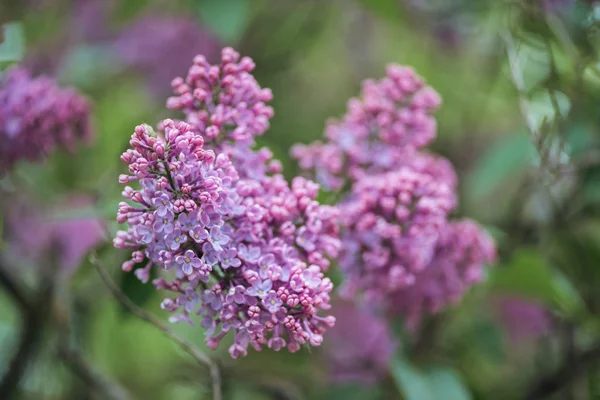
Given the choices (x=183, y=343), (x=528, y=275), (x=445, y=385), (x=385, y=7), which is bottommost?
(x=445, y=385)

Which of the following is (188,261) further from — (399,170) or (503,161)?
(503,161)

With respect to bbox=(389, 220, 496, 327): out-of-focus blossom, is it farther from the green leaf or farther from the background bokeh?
the green leaf

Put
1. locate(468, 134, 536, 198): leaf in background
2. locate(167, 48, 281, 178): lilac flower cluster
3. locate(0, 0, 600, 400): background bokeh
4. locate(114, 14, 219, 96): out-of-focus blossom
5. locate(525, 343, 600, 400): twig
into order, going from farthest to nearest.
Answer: locate(114, 14, 219, 96): out-of-focus blossom → locate(468, 134, 536, 198): leaf in background → locate(525, 343, 600, 400): twig → locate(0, 0, 600, 400): background bokeh → locate(167, 48, 281, 178): lilac flower cluster

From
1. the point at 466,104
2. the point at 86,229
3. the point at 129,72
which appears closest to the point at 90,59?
the point at 129,72

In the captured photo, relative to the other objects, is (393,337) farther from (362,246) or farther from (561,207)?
(561,207)

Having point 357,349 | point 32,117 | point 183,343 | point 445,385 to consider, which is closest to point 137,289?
point 183,343

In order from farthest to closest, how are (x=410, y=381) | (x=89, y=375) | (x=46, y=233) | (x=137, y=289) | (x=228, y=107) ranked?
(x=46, y=233) < (x=89, y=375) < (x=410, y=381) < (x=137, y=289) < (x=228, y=107)

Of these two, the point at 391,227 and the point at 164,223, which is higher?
the point at 164,223

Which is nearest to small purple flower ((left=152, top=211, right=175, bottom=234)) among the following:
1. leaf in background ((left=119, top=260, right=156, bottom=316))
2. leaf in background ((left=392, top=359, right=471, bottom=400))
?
leaf in background ((left=119, top=260, right=156, bottom=316))
